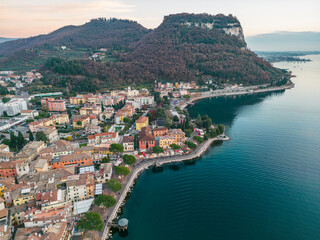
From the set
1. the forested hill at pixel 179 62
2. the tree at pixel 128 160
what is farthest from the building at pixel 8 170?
the forested hill at pixel 179 62

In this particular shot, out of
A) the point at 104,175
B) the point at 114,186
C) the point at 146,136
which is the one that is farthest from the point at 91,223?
the point at 146,136

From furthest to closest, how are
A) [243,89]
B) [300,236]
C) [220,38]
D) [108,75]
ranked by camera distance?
[220,38]
[243,89]
[108,75]
[300,236]

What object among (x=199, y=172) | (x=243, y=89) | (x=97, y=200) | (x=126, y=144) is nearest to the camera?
→ (x=97, y=200)

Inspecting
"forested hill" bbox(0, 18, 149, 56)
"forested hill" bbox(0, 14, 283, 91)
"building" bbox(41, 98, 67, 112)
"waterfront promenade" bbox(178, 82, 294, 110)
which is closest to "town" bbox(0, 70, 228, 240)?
"building" bbox(41, 98, 67, 112)

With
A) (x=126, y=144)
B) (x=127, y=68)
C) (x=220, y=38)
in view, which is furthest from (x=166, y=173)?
(x=220, y=38)

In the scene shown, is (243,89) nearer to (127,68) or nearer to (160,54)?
(160,54)

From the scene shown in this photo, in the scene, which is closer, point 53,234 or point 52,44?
point 53,234

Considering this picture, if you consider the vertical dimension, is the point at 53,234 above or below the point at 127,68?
below

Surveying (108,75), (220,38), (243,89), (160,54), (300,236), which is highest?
(220,38)
